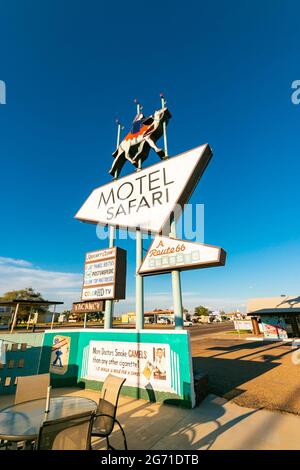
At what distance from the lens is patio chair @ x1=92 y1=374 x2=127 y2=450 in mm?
3338

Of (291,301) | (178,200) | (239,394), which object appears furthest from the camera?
(291,301)

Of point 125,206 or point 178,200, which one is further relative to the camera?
point 125,206

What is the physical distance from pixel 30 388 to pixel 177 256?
4.51 metres

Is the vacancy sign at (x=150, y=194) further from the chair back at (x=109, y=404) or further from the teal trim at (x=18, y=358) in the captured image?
the teal trim at (x=18, y=358)

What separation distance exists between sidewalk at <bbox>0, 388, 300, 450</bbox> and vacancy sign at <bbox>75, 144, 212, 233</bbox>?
4828 millimetres

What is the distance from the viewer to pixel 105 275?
804 cm

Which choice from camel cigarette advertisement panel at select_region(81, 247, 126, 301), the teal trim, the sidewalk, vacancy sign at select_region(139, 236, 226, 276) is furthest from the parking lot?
the teal trim

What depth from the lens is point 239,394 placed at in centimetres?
653

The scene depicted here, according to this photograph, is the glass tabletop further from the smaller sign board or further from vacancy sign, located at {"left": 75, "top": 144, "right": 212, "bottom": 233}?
vacancy sign, located at {"left": 75, "top": 144, "right": 212, "bottom": 233}

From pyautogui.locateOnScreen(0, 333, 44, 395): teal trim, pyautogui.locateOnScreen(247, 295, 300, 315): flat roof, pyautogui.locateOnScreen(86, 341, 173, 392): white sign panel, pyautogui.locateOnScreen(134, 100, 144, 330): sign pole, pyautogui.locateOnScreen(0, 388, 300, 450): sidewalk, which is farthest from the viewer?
pyautogui.locateOnScreen(247, 295, 300, 315): flat roof

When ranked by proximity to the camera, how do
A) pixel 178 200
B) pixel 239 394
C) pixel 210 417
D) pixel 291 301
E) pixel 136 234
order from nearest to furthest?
pixel 210 417 < pixel 239 394 < pixel 178 200 < pixel 136 234 < pixel 291 301
